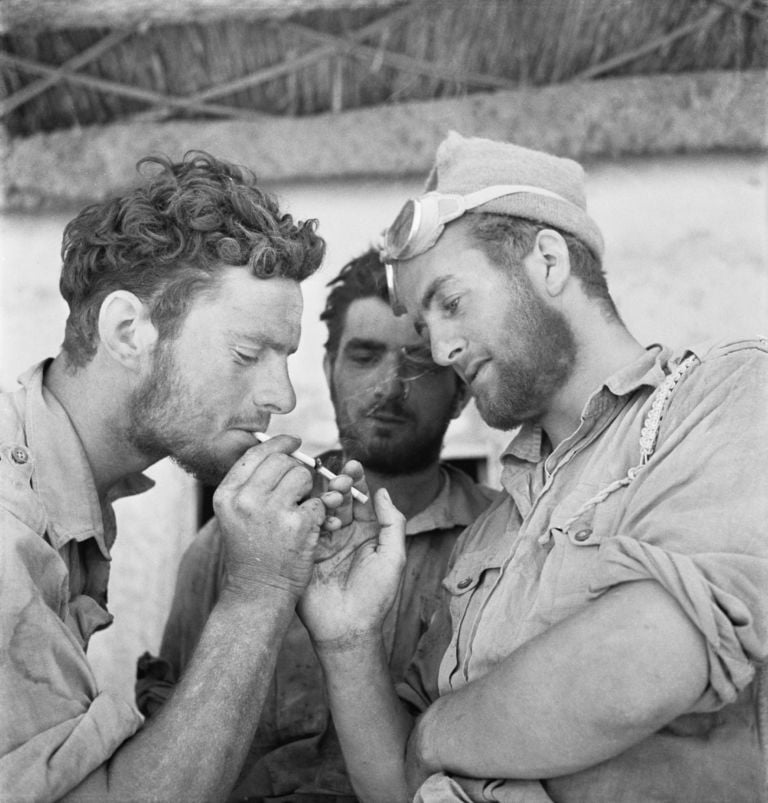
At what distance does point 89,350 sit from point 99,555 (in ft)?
1.75

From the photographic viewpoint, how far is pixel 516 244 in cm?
325

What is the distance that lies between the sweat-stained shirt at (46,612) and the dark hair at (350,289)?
4.96 feet

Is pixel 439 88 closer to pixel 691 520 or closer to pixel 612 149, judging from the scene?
pixel 612 149

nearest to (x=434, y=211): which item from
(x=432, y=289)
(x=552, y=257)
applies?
(x=432, y=289)

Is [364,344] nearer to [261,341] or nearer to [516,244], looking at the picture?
[516,244]

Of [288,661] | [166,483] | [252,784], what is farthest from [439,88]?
[252,784]

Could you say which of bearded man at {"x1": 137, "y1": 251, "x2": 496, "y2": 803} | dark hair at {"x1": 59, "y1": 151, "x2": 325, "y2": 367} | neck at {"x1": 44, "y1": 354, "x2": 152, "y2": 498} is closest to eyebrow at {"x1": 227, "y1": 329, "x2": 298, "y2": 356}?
dark hair at {"x1": 59, "y1": 151, "x2": 325, "y2": 367}

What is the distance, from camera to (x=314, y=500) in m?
2.89

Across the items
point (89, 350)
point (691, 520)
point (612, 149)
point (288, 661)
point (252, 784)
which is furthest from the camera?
point (612, 149)

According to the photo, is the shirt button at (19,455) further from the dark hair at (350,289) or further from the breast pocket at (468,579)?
the dark hair at (350,289)

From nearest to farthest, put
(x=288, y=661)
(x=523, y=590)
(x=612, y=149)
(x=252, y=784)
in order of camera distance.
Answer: (x=523, y=590) < (x=252, y=784) < (x=288, y=661) < (x=612, y=149)

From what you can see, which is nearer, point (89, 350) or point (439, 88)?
point (89, 350)

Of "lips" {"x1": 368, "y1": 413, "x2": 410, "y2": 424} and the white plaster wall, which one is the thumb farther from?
the white plaster wall

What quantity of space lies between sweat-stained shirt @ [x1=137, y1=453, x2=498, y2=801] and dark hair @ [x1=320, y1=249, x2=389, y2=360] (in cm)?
52
